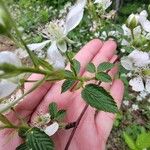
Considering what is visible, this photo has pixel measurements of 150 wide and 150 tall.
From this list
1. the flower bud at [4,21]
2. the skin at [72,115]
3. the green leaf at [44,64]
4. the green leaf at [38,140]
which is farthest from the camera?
the skin at [72,115]

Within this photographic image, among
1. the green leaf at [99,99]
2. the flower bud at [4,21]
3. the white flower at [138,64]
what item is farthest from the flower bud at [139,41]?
the flower bud at [4,21]

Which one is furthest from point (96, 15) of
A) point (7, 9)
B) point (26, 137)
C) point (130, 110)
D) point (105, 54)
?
point (130, 110)

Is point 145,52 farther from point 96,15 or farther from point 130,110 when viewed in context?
point 130,110

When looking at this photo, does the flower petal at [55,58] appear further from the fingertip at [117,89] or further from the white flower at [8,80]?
the fingertip at [117,89]

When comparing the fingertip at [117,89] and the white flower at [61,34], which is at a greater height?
the white flower at [61,34]

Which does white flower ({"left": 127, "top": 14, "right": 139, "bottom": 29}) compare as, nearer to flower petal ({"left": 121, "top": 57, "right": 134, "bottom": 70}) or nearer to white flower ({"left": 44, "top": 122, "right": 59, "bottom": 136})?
flower petal ({"left": 121, "top": 57, "right": 134, "bottom": 70})

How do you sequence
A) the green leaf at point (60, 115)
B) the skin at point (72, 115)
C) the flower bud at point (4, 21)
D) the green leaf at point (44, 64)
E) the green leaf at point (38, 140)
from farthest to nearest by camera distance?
1. the skin at point (72, 115)
2. the green leaf at point (60, 115)
3. the green leaf at point (38, 140)
4. the green leaf at point (44, 64)
5. the flower bud at point (4, 21)
